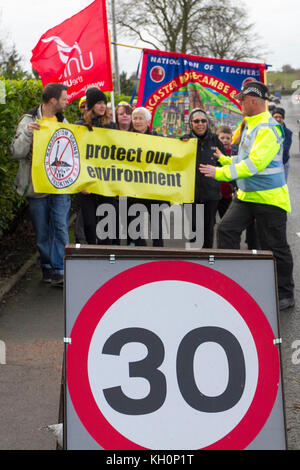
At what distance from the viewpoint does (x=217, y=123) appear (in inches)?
376

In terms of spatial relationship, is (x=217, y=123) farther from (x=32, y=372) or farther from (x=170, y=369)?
(x=170, y=369)

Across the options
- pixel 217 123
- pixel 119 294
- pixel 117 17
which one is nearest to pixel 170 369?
pixel 119 294

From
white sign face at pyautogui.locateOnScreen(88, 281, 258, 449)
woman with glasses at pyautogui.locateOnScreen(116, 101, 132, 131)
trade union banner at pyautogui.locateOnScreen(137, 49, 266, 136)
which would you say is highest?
trade union banner at pyautogui.locateOnScreen(137, 49, 266, 136)

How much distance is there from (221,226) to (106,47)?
290 centimetres

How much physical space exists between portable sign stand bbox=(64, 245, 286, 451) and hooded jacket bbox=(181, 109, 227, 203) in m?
4.59

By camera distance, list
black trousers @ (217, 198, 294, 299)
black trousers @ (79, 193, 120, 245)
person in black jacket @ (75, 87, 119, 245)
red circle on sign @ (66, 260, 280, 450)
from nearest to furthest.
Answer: red circle on sign @ (66, 260, 280, 450) < black trousers @ (217, 198, 294, 299) < person in black jacket @ (75, 87, 119, 245) < black trousers @ (79, 193, 120, 245)

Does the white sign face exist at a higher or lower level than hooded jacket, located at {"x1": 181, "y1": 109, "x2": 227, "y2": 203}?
lower

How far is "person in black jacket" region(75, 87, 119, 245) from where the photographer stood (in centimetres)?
666

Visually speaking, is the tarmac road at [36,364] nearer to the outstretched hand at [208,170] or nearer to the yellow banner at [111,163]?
the yellow banner at [111,163]

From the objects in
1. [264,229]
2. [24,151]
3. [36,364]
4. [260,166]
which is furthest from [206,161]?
[36,364]

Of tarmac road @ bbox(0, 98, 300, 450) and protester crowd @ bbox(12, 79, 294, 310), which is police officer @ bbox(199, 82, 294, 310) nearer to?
protester crowd @ bbox(12, 79, 294, 310)

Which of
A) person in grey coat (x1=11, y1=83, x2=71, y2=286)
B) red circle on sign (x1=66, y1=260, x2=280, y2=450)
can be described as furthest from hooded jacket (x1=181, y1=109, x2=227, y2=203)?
red circle on sign (x1=66, y1=260, x2=280, y2=450)

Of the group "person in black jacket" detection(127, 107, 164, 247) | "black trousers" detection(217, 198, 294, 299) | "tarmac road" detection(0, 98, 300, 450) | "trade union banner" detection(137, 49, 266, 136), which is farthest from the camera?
"trade union banner" detection(137, 49, 266, 136)

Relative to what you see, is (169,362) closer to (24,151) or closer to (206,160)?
(24,151)
